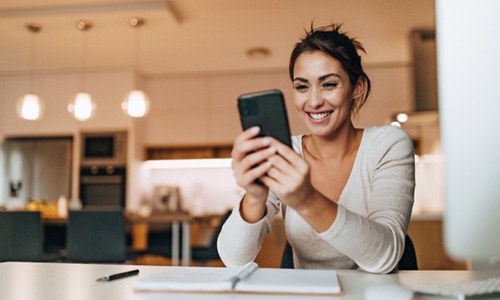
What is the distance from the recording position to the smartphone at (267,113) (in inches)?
30.2

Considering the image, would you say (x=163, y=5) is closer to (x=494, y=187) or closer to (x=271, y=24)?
(x=271, y=24)

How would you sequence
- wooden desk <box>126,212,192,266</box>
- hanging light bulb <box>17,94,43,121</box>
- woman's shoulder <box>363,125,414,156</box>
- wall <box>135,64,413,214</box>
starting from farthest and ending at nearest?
wall <box>135,64,413,214</box> < hanging light bulb <box>17,94,43,121</box> < wooden desk <box>126,212,192,266</box> < woman's shoulder <box>363,125,414,156</box>

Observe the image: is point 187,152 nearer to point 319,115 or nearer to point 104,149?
point 104,149

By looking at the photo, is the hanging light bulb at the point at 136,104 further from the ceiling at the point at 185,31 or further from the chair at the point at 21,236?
the chair at the point at 21,236

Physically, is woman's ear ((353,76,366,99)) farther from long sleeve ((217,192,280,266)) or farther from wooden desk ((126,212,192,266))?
wooden desk ((126,212,192,266))

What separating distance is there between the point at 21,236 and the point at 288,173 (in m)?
1.96

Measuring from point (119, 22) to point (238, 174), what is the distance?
3.47 m

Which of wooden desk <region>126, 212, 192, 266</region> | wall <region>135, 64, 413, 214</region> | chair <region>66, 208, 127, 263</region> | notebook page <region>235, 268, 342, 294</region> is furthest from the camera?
wall <region>135, 64, 413, 214</region>

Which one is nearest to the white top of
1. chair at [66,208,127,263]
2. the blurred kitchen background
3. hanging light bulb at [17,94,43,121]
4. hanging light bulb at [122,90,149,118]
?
chair at [66,208,127,263]

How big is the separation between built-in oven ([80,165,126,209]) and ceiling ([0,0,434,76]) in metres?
1.17

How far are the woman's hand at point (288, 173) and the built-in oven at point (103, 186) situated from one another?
4758 millimetres

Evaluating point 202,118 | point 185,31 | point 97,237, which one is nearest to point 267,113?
point 97,237

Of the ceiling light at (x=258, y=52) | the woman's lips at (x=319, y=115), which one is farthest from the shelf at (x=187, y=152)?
the woman's lips at (x=319, y=115)

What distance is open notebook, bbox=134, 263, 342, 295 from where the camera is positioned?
27.1 inches
